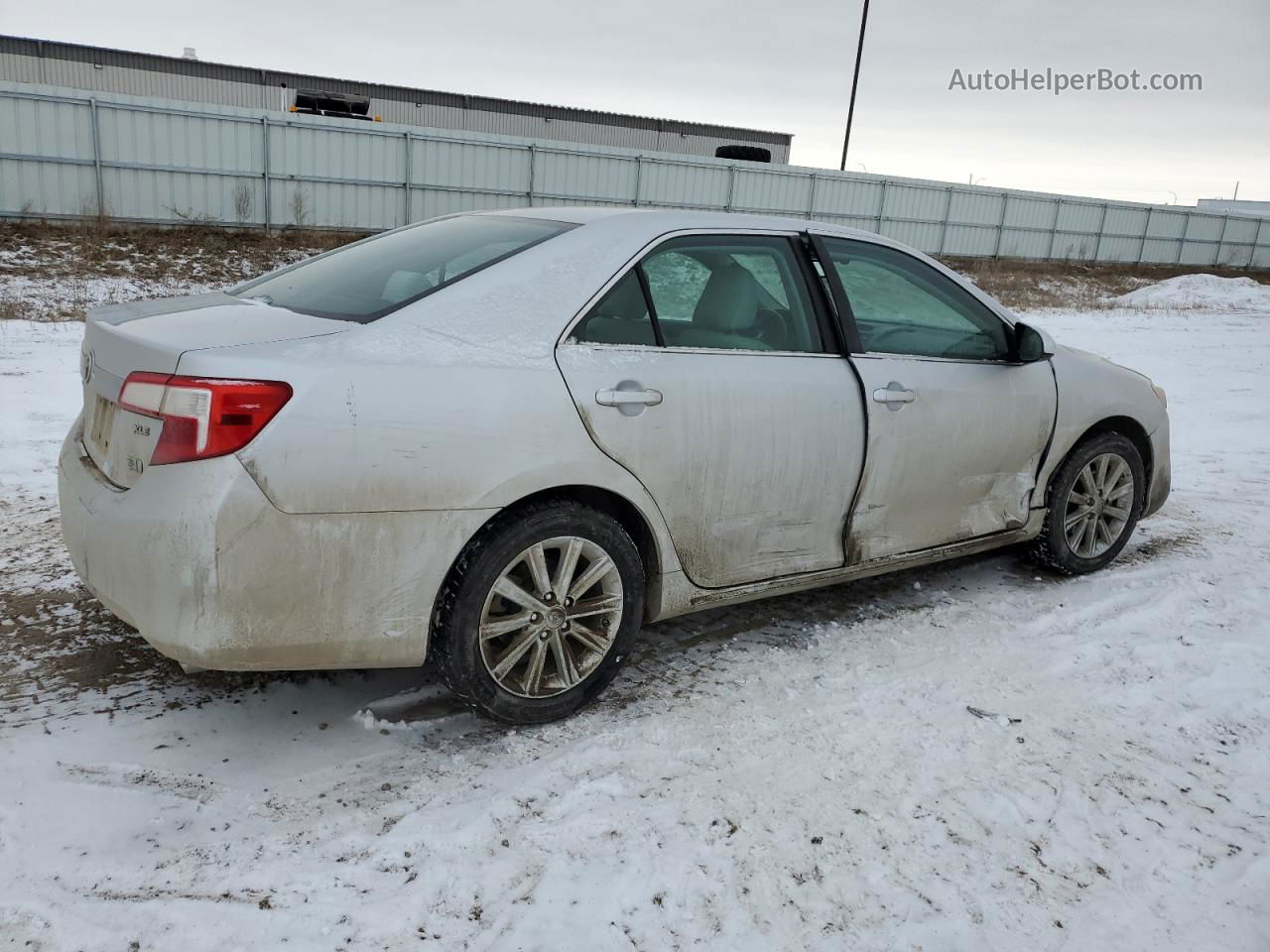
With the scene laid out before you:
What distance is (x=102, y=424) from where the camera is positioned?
294 cm

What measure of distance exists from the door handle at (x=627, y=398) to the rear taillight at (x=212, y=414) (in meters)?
0.92

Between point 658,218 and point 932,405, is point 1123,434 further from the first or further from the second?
point 658,218

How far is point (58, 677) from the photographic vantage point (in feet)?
10.6

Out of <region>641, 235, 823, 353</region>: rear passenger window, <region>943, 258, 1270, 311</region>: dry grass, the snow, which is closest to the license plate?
<region>641, 235, 823, 353</region>: rear passenger window

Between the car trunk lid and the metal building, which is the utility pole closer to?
the metal building

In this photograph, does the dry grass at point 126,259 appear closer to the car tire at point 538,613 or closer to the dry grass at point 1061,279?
the car tire at point 538,613

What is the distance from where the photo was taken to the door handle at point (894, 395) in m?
3.70

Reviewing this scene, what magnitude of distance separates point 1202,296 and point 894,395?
2768 cm

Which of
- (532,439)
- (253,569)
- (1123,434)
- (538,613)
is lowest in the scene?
(538,613)

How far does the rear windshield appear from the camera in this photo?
10.1 ft

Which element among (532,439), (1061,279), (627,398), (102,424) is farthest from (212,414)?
(1061,279)

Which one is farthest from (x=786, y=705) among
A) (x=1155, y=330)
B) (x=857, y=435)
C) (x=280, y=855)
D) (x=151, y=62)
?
(x=151, y=62)

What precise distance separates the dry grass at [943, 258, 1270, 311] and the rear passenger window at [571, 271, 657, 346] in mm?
19219

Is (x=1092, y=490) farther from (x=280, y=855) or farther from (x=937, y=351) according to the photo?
(x=280, y=855)
